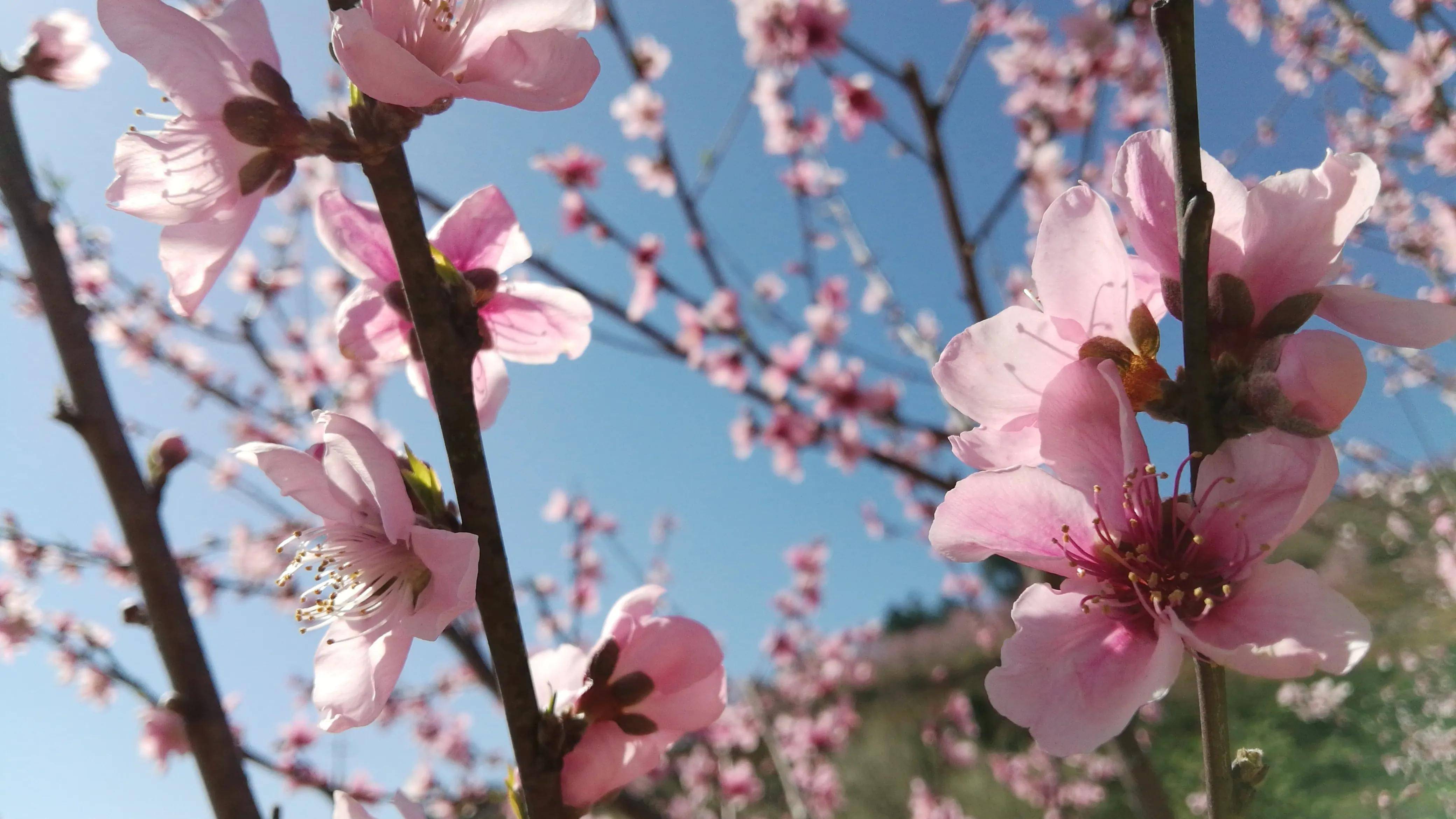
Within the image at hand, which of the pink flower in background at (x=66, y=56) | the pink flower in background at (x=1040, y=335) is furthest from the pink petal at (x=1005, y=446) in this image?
the pink flower in background at (x=66, y=56)

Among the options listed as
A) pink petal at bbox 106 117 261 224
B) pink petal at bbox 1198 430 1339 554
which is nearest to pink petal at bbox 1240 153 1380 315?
pink petal at bbox 1198 430 1339 554

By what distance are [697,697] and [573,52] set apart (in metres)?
0.64

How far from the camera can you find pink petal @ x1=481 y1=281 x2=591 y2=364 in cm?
99

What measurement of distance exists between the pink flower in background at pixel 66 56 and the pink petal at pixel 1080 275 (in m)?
1.85

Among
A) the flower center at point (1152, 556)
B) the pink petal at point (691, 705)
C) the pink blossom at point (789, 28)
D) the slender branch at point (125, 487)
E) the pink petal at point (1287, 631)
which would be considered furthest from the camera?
the pink blossom at point (789, 28)

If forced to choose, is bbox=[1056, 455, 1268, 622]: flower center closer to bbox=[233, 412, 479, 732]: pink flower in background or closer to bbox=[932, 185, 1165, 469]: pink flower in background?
bbox=[932, 185, 1165, 469]: pink flower in background

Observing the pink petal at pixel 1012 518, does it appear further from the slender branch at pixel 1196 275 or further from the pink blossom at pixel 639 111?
the pink blossom at pixel 639 111

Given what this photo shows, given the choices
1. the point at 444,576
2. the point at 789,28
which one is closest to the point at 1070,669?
the point at 444,576

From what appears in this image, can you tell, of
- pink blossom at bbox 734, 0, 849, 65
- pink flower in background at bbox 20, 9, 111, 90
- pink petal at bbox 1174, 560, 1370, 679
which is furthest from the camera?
pink blossom at bbox 734, 0, 849, 65

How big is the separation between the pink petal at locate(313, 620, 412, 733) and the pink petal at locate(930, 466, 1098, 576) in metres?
0.46

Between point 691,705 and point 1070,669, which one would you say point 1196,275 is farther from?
point 691,705

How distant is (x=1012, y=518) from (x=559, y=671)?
1.76 ft

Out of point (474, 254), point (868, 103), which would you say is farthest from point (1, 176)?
point (868, 103)

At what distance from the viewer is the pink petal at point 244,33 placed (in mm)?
719
